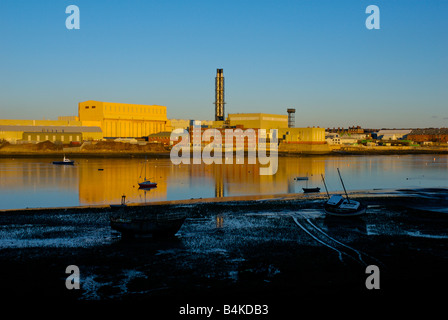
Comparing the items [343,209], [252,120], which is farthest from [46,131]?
[343,209]

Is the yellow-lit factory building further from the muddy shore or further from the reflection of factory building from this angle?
the muddy shore

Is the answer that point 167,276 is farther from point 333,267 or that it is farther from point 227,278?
point 333,267

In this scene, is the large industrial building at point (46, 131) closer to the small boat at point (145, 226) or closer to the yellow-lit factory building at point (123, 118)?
the yellow-lit factory building at point (123, 118)

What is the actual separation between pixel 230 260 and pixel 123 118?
12587 centimetres

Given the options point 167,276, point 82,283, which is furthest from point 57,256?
point 167,276

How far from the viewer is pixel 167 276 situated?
51.3ft

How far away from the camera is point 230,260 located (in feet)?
57.9

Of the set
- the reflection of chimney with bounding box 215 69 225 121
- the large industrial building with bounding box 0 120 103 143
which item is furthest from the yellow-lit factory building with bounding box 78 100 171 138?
the reflection of chimney with bounding box 215 69 225 121

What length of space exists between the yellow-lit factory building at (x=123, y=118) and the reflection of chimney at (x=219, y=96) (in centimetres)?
1929

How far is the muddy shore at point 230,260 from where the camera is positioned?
13.7 m

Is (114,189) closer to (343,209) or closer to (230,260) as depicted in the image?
(343,209)

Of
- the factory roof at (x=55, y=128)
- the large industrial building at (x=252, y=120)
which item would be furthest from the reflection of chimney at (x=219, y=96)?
the factory roof at (x=55, y=128)

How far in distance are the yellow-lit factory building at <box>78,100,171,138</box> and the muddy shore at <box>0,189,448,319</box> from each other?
109528mm
